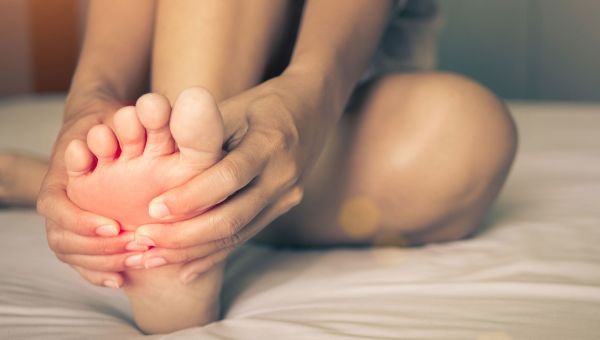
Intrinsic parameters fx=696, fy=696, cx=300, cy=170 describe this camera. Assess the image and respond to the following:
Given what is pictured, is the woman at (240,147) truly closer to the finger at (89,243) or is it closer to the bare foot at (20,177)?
the finger at (89,243)

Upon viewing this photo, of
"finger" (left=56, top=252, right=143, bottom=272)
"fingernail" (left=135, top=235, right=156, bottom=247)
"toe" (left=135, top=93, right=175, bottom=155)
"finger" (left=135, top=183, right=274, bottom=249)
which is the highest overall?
"toe" (left=135, top=93, right=175, bottom=155)

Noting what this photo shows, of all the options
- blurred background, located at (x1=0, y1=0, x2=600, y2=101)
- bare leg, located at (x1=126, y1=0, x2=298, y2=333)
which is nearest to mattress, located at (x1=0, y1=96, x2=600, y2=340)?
bare leg, located at (x1=126, y1=0, x2=298, y2=333)

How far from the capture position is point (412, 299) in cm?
68

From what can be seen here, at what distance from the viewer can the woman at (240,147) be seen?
1.76 ft

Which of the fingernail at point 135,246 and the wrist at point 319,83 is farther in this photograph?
the wrist at point 319,83

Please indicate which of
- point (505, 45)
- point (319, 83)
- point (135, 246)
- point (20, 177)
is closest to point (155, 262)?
point (135, 246)

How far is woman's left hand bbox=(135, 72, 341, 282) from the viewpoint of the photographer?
533 millimetres

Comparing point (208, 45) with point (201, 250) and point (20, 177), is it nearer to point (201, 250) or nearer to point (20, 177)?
point (201, 250)

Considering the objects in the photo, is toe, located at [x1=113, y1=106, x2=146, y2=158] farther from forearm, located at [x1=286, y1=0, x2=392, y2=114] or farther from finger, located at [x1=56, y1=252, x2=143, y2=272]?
forearm, located at [x1=286, y1=0, x2=392, y2=114]

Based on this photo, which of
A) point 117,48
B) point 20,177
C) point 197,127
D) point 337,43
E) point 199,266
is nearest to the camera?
point 197,127

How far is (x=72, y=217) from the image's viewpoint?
58cm

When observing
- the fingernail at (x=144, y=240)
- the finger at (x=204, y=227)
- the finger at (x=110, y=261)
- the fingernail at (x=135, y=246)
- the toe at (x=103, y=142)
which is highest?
the toe at (x=103, y=142)

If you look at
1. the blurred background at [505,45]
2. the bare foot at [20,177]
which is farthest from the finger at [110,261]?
the blurred background at [505,45]

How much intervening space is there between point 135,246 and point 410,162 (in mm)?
345
